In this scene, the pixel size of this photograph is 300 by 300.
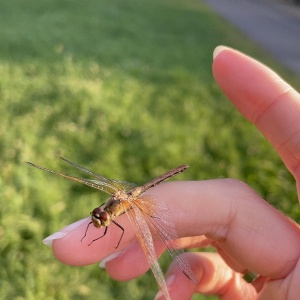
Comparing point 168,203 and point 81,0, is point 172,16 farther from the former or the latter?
point 168,203

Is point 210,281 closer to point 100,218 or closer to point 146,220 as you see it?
point 146,220

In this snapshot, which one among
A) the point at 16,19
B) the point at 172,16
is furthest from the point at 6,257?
the point at 172,16

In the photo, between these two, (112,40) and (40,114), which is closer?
(40,114)

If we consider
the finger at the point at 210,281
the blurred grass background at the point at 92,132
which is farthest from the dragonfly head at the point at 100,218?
the blurred grass background at the point at 92,132

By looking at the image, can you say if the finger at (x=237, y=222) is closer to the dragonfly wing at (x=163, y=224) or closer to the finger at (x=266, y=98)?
the dragonfly wing at (x=163, y=224)

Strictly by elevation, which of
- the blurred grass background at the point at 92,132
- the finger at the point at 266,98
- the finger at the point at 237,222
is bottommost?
the blurred grass background at the point at 92,132

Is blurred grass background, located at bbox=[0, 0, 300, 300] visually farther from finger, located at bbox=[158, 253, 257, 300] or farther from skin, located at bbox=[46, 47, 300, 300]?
skin, located at bbox=[46, 47, 300, 300]
